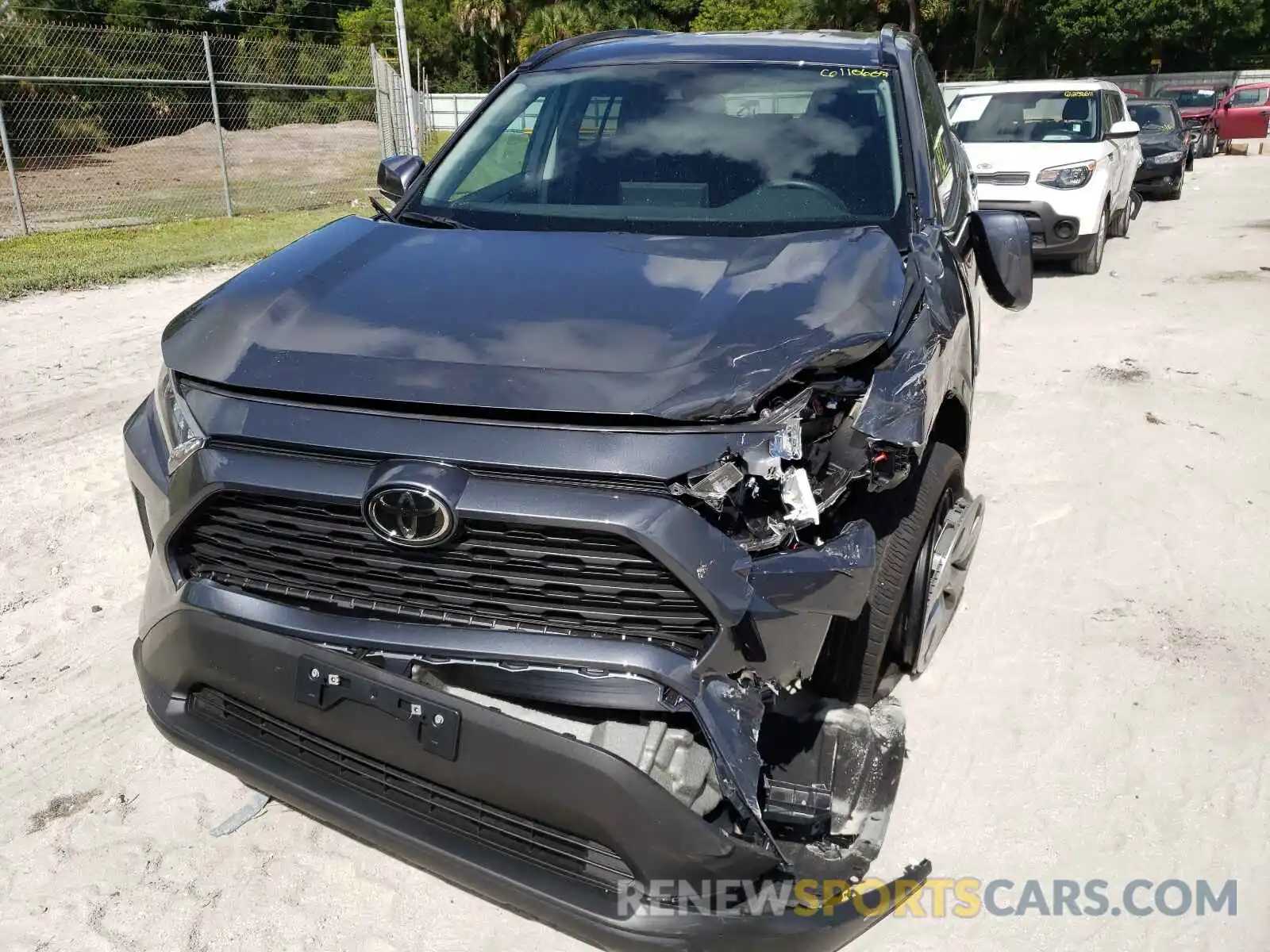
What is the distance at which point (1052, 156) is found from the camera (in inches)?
380

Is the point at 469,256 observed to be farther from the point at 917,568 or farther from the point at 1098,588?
the point at 1098,588

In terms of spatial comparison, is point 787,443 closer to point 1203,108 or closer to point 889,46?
point 889,46

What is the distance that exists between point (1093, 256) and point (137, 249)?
9773 mm

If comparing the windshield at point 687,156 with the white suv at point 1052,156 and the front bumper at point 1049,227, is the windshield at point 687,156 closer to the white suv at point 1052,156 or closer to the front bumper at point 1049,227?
the white suv at point 1052,156

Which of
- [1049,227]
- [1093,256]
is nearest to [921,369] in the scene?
[1049,227]

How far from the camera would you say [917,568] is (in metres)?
2.74

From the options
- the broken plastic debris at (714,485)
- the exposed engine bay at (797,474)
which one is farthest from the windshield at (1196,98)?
the broken plastic debris at (714,485)

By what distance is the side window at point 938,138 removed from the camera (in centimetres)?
349

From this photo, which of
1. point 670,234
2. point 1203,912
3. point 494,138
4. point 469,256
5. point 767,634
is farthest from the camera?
point 494,138

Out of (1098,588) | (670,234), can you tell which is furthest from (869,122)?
(1098,588)

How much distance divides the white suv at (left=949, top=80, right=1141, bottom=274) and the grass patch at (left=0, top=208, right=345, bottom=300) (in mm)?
6910

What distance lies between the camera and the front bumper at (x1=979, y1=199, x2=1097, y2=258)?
9555 mm

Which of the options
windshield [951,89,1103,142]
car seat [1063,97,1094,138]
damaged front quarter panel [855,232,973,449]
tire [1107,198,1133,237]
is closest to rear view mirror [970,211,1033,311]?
damaged front quarter panel [855,232,973,449]

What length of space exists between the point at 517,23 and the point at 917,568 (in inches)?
1906
